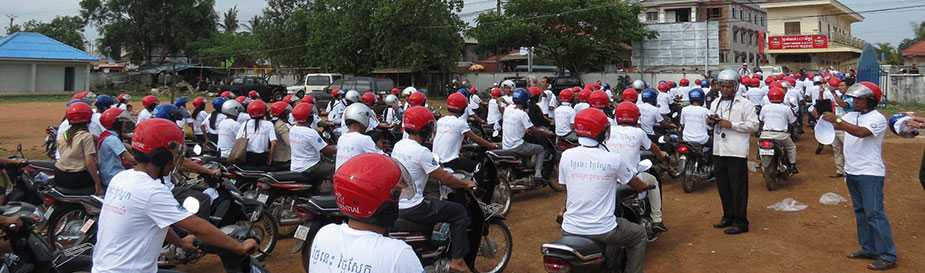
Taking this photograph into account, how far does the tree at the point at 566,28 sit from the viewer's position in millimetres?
36531

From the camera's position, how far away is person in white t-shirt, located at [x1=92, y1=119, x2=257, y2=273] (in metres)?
3.02

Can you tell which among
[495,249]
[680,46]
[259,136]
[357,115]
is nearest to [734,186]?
[495,249]

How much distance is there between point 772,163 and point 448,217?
5.79m

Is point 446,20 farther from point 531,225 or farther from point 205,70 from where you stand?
point 531,225

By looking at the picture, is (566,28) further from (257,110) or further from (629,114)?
(629,114)

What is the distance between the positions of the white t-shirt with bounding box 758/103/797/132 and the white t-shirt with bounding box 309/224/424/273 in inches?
318

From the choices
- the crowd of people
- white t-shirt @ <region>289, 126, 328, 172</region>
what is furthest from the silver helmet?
white t-shirt @ <region>289, 126, 328, 172</region>

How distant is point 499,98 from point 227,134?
567cm

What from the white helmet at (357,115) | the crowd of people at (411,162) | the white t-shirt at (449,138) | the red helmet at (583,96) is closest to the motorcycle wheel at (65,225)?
the crowd of people at (411,162)

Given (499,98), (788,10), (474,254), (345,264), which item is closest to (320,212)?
(474,254)

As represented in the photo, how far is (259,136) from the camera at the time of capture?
7.48 meters

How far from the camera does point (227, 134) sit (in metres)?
8.16

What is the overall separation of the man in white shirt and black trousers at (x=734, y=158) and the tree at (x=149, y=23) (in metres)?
49.4

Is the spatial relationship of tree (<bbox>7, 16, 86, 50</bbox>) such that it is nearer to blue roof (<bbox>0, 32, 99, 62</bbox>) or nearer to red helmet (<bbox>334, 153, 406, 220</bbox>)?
blue roof (<bbox>0, 32, 99, 62</bbox>)
